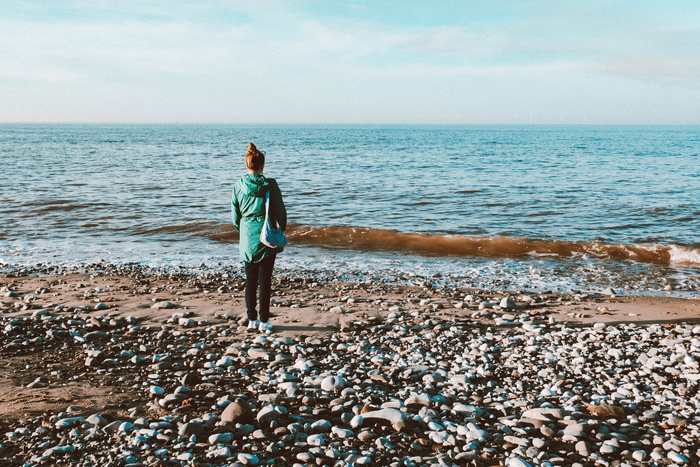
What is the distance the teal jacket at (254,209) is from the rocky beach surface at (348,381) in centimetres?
127

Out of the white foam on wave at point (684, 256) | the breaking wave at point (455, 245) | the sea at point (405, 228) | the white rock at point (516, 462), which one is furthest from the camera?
the breaking wave at point (455, 245)

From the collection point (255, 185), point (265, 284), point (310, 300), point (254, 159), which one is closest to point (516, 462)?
point (265, 284)

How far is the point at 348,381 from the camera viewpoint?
5.81 metres

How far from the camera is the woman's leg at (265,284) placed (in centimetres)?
742

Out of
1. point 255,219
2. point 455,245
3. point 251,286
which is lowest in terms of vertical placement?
point 455,245

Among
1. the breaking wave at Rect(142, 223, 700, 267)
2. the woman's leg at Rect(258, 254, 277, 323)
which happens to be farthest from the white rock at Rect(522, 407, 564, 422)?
the breaking wave at Rect(142, 223, 700, 267)

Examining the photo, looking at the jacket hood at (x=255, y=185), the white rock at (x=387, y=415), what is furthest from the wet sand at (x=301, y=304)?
the white rock at (x=387, y=415)

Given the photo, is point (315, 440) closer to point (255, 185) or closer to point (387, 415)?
point (387, 415)

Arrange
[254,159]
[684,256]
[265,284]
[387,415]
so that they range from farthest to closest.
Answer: [684,256], [265,284], [254,159], [387,415]

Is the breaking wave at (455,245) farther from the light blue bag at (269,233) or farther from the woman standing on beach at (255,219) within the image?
the light blue bag at (269,233)

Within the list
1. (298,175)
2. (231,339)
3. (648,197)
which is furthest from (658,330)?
(298,175)

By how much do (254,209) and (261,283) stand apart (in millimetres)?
1188

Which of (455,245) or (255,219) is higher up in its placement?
(255,219)

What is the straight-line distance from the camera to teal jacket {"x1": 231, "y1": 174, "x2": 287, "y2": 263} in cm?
707
